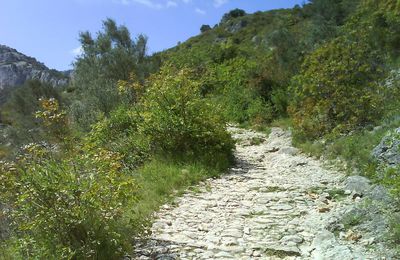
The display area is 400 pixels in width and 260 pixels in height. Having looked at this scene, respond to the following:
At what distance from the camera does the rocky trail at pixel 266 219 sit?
5.47 m

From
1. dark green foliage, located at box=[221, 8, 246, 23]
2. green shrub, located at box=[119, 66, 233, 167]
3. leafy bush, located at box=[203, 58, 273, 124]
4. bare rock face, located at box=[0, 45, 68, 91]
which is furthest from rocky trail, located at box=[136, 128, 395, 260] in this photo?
bare rock face, located at box=[0, 45, 68, 91]

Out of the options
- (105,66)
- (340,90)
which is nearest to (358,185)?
(340,90)

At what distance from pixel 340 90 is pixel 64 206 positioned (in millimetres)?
9236

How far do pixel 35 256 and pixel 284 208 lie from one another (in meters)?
4.14

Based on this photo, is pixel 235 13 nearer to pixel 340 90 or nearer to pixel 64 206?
pixel 340 90

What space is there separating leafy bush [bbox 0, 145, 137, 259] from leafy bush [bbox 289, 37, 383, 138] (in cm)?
774

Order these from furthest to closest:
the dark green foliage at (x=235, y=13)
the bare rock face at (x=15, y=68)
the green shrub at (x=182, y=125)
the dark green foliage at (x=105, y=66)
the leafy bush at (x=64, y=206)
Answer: the bare rock face at (x=15, y=68) → the dark green foliage at (x=235, y=13) → the dark green foliage at (x=105, y=66) → the green shrub at (x=182, y=125) → the leafy bush at (x=64, y=206)

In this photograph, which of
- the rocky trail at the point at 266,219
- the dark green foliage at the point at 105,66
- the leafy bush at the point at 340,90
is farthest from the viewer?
the dark green foliage at the point at 105,66

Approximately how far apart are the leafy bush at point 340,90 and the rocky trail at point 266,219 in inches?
83.7

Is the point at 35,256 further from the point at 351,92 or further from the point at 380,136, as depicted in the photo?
the point at 351,92

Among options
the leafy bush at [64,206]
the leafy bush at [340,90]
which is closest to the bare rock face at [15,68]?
the leafy bush at [340,90]

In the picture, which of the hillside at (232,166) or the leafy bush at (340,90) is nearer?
the hillside at (232,166)

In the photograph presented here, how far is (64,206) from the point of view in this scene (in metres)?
5.04

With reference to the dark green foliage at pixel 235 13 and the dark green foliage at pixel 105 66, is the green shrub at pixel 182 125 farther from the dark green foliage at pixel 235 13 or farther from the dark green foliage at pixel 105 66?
the dark green foliage at pixel 235 13
